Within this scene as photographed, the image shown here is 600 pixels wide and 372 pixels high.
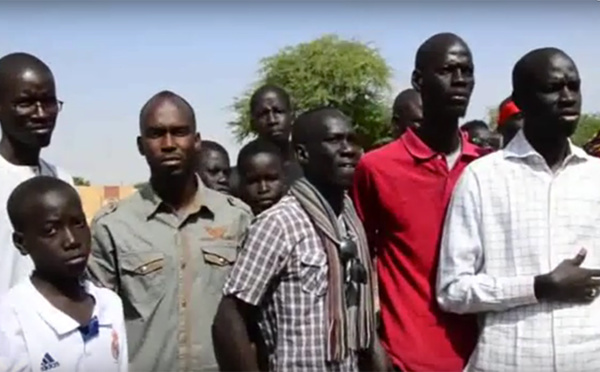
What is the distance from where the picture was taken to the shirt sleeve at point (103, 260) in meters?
3.51

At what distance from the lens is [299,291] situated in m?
3.25

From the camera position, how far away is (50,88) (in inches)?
148

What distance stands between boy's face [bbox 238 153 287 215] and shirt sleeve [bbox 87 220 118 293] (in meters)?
1.53

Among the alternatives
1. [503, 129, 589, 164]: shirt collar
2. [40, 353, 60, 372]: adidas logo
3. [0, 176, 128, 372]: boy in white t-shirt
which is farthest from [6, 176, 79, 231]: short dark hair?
[503, 129, 589, 164]: shirt collar

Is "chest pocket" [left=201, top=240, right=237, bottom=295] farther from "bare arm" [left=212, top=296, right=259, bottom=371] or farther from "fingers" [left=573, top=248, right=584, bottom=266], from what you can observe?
"fingers" [left=573, top=248, right=584, bottom=266]

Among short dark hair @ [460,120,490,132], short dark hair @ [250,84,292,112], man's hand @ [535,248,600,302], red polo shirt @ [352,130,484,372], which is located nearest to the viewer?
man's hand @ [535,248,600,302]

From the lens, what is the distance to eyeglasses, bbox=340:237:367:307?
335 centimetres

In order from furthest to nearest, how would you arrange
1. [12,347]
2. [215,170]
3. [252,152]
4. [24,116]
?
1. [215,170]
2. [252,152]
3. [24,116]
4. [12,347]

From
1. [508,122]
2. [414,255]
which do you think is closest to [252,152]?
[508,122]

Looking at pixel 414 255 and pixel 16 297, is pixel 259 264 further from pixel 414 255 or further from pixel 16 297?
pixel 16 297

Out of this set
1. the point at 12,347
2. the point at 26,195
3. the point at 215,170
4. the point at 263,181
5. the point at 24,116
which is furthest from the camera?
the point at 215,170

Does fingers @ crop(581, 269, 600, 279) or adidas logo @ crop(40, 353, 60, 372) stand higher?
fingers @ crop(581, 269, 600, 279)

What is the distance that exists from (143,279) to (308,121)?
2.61 feet

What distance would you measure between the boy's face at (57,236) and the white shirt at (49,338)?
10 cm
